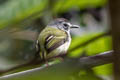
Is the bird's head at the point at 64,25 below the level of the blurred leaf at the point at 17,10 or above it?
below

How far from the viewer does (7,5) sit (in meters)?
0.43

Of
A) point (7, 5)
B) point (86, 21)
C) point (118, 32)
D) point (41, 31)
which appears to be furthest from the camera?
point (86, 21)

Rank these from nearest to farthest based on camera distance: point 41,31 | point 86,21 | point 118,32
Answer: point 118,32
point 41,31
point 86,21

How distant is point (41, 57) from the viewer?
0.32 m

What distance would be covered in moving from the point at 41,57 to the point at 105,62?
11cm

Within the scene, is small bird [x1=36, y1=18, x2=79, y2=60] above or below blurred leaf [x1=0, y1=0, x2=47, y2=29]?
below

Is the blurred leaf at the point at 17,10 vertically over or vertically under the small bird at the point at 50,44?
over

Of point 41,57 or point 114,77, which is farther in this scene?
point 41,57

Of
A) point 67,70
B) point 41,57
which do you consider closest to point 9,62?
point 41,57

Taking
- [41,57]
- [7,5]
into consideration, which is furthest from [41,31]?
[7,5]

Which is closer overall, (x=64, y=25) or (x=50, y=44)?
(x=50, y=44)

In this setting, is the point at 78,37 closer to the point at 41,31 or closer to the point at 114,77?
the point at 41,31

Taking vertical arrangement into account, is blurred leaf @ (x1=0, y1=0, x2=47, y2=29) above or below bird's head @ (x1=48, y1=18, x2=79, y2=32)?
above

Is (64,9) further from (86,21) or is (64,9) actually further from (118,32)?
(118,32)
